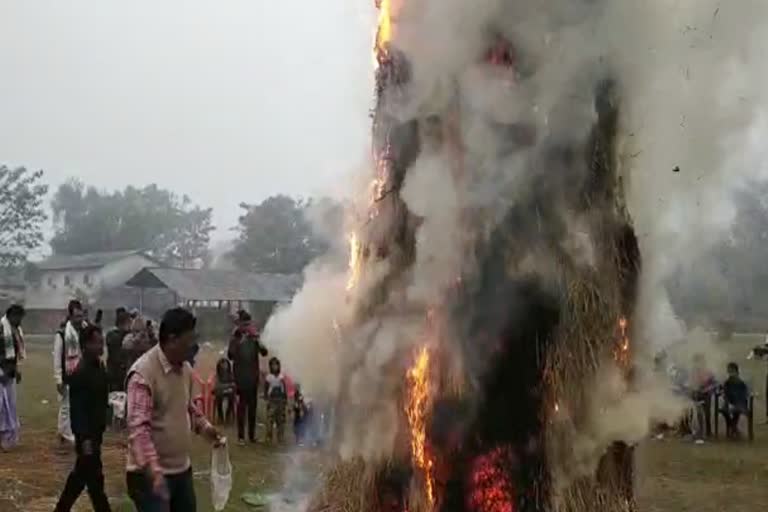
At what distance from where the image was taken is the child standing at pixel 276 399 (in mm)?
12562

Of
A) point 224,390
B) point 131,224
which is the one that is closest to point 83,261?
point 131,224

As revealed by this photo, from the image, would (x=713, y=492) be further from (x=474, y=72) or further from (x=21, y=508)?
(x=21, y=508)

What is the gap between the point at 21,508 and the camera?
27.5 feet

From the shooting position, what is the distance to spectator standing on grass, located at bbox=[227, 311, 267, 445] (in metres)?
12.4

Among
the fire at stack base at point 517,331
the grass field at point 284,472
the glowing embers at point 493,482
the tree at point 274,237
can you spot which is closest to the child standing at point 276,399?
the grass field at point 284,472

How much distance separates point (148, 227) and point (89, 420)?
6947 centimetres

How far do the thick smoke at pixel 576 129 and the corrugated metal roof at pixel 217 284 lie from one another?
107ft

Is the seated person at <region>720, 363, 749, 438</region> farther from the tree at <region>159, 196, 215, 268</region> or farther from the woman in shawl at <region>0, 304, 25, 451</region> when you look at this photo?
the tree at <region>159, 196, 215, 268</region>

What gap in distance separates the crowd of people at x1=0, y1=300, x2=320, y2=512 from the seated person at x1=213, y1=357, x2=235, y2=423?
1149mm

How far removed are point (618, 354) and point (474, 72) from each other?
1979 mm

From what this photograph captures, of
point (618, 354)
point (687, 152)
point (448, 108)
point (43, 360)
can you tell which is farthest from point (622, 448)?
point (43, 360)

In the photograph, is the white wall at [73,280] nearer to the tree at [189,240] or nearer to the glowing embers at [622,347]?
the tree at [189,240]

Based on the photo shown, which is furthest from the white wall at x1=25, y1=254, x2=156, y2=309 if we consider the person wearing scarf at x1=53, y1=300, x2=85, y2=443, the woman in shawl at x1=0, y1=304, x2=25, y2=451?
the person wearing scarf at x1=53, y1=300, x2=85, y2=443

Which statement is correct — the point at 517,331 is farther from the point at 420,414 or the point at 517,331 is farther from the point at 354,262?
the point at 354,262
